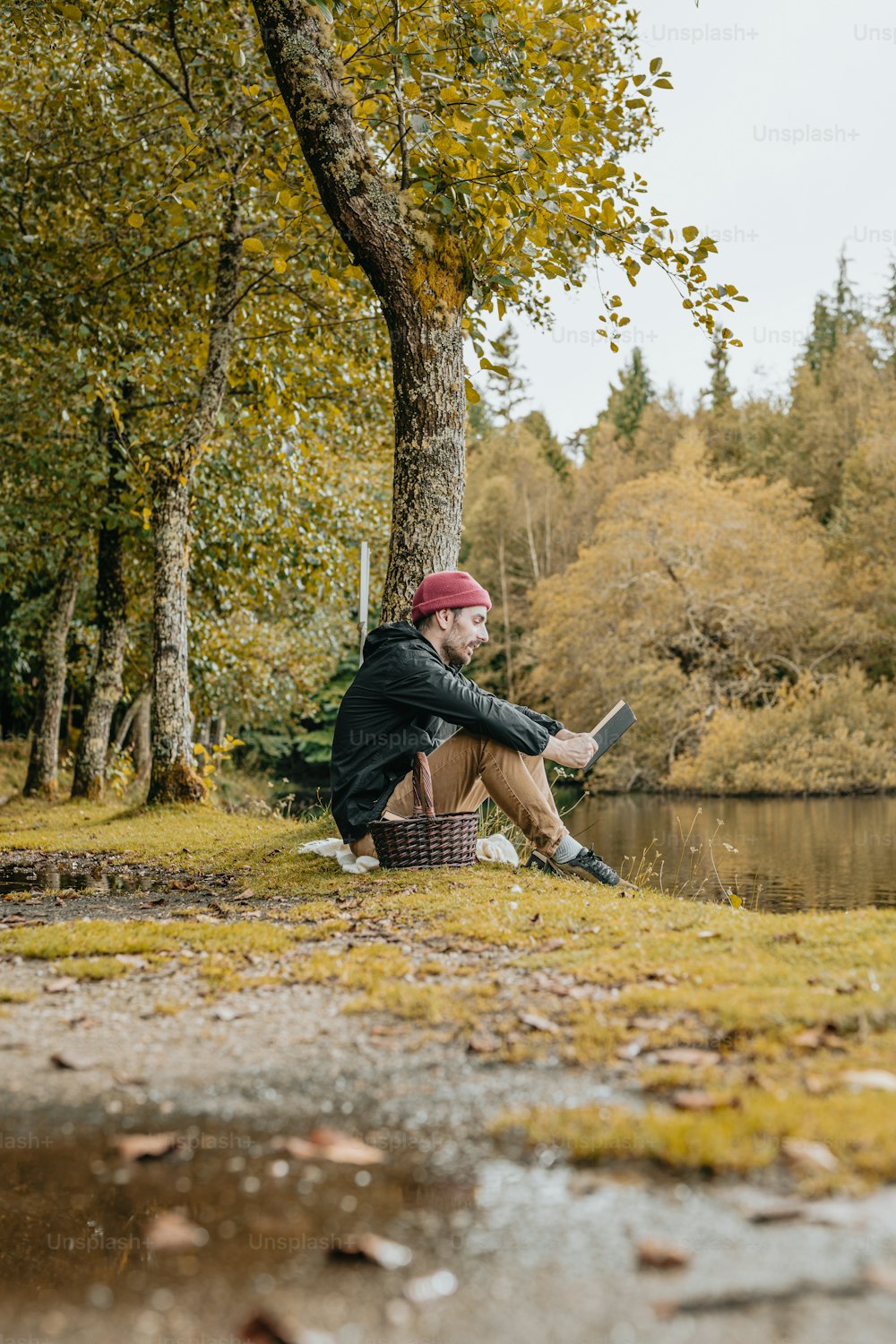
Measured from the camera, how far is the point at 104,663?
13688 millimetres

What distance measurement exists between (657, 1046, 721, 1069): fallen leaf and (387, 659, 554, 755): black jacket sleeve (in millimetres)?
2801

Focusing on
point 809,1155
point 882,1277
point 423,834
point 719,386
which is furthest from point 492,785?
point 719,386

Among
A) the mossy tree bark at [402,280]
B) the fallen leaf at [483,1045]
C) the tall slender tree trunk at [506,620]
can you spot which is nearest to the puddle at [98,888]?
the mossy tree bark at [402,280]

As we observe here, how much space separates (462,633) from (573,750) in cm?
90

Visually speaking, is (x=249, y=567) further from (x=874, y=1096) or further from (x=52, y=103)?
(x=874, y=1096)

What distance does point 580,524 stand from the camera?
46.2m

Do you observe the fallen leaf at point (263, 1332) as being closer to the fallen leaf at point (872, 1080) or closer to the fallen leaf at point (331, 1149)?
the fallen leaf at point (331, 1149)

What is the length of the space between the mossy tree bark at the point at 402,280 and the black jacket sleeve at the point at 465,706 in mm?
1636

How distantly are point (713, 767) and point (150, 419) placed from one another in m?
16.9

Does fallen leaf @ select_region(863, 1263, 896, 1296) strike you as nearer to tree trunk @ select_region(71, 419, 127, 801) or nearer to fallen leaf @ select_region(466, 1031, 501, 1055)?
fallen leaf @ select_region(466, 1031, 501, 1055)

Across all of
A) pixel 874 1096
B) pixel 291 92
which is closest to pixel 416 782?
pixel 874 1096

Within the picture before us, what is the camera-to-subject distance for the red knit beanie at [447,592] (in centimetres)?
584

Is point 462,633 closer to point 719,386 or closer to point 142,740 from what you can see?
point 142,740

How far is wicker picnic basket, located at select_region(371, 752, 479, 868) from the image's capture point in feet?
18.7
